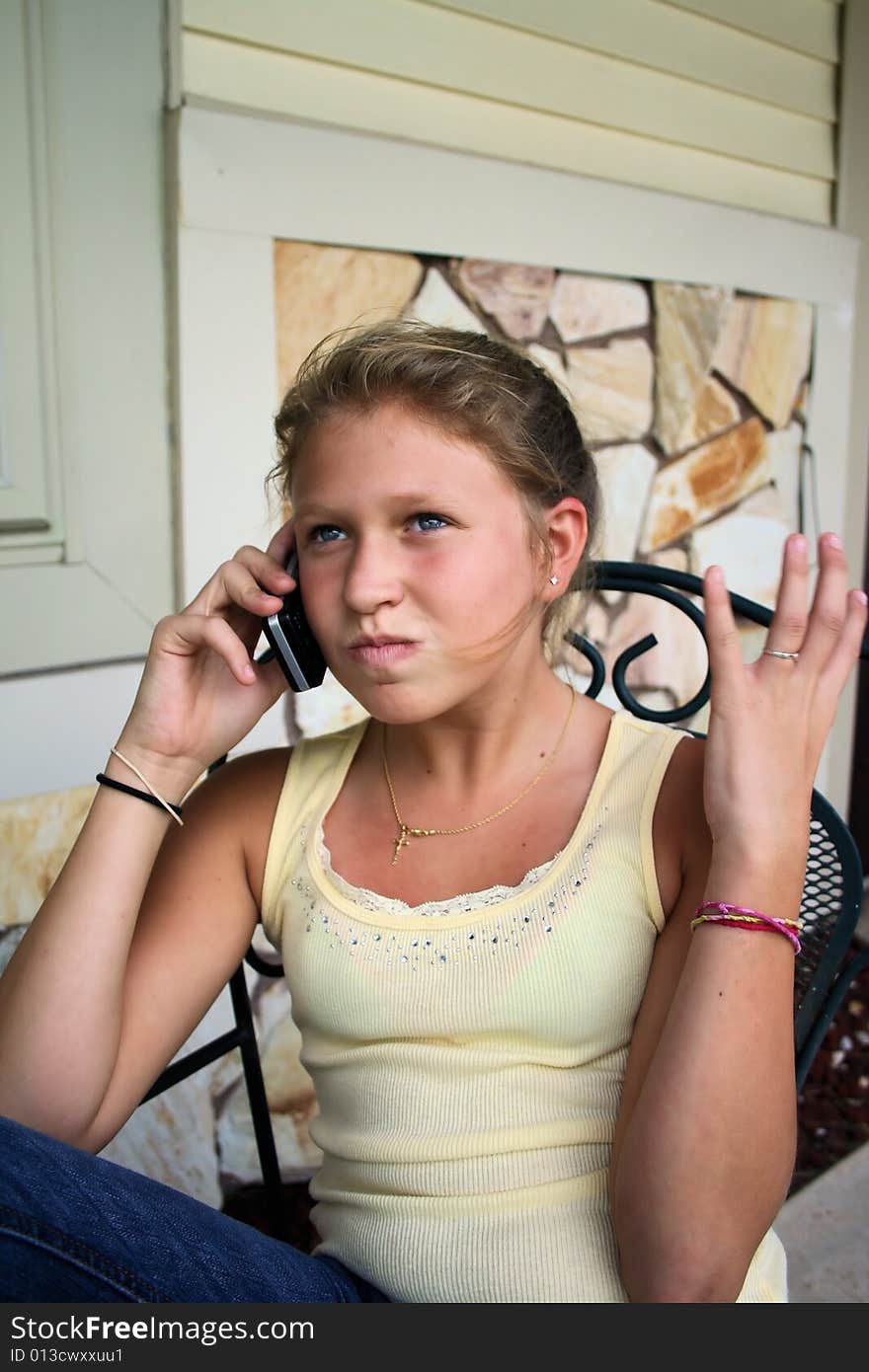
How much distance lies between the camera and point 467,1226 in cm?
127

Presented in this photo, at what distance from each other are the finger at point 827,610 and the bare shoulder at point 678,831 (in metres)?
0.18

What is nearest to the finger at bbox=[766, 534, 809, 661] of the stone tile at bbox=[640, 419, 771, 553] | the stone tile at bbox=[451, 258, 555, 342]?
the stone tile at bbox=[451, 258, 555, 342]

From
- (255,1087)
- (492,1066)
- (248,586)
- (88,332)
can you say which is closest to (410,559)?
Answer: (248,586)

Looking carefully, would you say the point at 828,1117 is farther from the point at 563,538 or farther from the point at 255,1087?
the point at 563,538

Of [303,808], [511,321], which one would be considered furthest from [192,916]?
[511,321]

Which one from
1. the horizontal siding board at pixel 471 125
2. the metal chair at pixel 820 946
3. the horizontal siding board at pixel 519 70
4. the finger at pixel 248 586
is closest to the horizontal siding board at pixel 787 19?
the horizontal siding board at pixel 519 70

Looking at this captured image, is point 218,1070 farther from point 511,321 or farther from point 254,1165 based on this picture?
point 511,321

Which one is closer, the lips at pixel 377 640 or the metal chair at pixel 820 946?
the lips at pixel 377 640

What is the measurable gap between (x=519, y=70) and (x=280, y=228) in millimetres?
846

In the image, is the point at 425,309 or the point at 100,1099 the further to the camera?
the point at 425,309

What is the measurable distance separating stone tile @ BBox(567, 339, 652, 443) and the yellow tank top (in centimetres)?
187

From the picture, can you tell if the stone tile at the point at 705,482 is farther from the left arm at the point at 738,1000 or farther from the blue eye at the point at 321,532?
the left arm at the point at 738,1000

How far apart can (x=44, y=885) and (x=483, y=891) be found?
115cm

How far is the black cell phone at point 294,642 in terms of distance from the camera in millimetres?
1476
